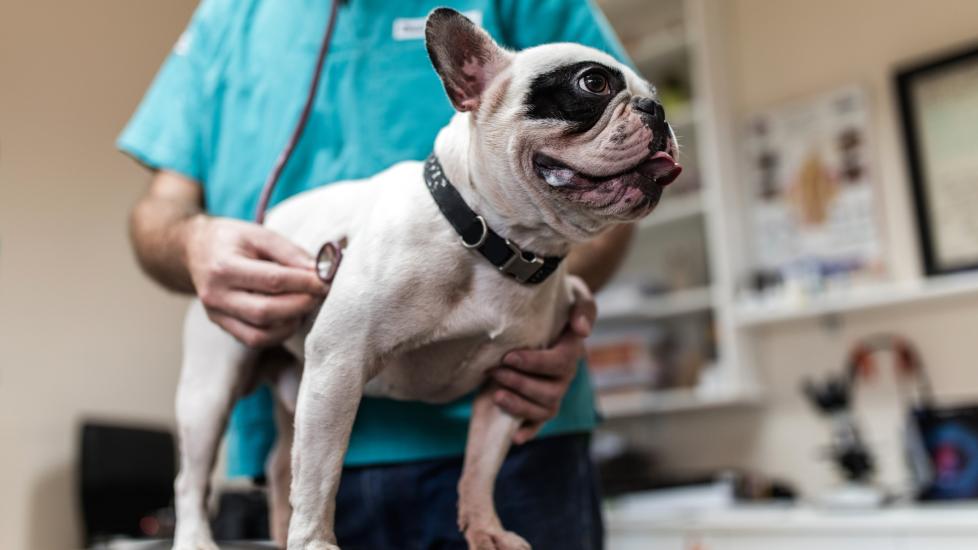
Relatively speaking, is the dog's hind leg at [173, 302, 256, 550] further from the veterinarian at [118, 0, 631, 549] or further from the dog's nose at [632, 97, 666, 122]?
the dog's nose at [632, 97, 666, 122]

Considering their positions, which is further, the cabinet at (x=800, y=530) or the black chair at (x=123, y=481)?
the black chair at (x=123, y=481)

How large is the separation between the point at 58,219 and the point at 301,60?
1.03 metres

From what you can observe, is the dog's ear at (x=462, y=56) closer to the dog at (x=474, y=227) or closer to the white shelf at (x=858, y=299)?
the dog at (x=474, y=227)

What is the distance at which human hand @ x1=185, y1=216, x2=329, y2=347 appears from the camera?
0.63 metres

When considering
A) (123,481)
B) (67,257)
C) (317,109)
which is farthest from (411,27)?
(123,481)

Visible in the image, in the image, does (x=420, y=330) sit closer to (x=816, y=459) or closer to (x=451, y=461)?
(x=451, y=461)

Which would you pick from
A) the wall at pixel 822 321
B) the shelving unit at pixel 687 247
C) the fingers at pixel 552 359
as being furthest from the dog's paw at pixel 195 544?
the wall at pixel 822 321

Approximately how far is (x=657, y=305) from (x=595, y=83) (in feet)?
7.35

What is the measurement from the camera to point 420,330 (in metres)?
0.60

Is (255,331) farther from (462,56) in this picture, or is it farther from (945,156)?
(945,156)

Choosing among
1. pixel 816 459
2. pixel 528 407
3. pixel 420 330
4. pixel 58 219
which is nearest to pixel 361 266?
pixel 420 330

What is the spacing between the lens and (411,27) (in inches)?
32.7

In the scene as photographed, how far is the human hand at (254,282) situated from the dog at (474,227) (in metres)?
0.04

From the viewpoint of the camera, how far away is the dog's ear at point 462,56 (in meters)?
0.56
